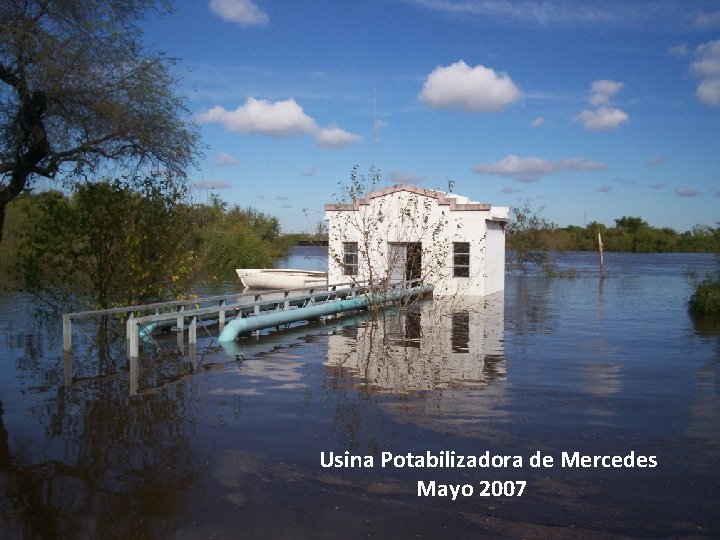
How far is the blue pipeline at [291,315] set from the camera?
15609 mm

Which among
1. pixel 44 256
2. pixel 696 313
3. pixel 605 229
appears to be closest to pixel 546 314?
pixel 696 313

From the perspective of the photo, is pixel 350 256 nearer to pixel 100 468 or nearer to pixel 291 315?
pixel 291 315

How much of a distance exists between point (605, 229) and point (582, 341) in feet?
346

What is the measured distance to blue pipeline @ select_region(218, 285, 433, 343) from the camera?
51.2 ft

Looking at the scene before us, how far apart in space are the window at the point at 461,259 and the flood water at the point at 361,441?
11327 mm

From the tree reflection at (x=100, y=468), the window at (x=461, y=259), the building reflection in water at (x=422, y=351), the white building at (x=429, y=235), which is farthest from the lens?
the window at (x=461, y=259)

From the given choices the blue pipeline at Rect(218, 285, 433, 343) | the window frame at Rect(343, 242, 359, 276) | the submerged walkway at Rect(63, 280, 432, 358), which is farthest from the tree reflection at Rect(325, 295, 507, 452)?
the window frame at Rect(343, 242, 359, 276)

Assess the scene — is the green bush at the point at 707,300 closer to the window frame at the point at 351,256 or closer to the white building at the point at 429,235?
the white building at the point at 429,235

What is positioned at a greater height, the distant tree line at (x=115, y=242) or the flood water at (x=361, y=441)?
the distant tree line at (x=115, y=242)

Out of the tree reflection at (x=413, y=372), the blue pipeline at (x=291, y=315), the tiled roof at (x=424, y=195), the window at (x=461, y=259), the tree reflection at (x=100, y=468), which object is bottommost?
the tree reflection at (x=100, y=468)

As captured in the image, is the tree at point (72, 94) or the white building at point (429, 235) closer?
the tree at point (72, 94)

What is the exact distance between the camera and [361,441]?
25.9 ft

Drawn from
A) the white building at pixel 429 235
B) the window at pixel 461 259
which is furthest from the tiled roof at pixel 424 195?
the window at pixel 461 259

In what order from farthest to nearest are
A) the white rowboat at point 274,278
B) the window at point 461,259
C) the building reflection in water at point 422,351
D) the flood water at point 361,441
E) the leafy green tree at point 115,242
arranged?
the white rowboat at point 274,278 → the window at point 461,259 → the leafy green tree at point 115,242 → the building reflection in water at point 422,351 → the flood water at point 361,441
